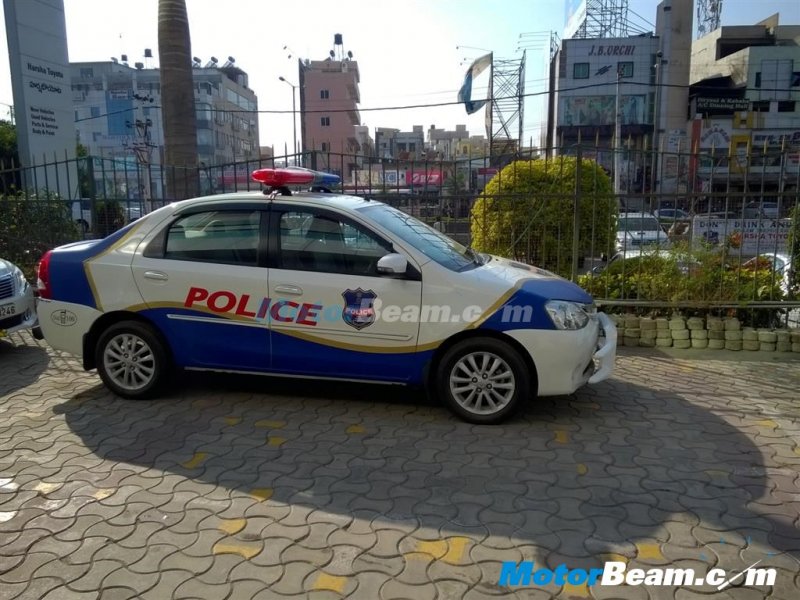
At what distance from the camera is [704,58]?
59.8 m

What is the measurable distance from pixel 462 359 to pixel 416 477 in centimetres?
105

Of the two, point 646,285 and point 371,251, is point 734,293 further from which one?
point 371,251

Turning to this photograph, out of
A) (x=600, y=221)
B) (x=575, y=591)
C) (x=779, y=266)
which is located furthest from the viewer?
(x=600, y=221)

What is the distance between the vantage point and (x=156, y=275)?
493 centimetres

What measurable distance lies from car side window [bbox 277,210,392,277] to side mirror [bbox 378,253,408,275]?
0.45ft

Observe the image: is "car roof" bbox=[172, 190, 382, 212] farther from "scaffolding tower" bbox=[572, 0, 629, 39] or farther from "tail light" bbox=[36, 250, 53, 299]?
"scaffolding tower" bbox=[572, 0, 629, 39]

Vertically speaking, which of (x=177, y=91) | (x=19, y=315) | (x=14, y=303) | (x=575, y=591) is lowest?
(x=575, y=591)

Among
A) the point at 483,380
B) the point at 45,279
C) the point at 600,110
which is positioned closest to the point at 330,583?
the point at 483,380

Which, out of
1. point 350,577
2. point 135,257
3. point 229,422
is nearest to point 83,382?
point 135,257

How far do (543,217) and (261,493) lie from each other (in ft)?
18.1

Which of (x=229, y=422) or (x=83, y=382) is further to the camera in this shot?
(x=83, y=382)

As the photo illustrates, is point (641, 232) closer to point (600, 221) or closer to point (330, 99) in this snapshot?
point (600, 221)

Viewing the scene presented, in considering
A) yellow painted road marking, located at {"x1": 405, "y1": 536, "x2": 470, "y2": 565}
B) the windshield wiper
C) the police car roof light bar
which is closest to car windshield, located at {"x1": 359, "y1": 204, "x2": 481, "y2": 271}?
the windshield wiper

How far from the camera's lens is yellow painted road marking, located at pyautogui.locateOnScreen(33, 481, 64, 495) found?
3.63 metres
